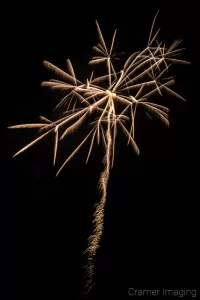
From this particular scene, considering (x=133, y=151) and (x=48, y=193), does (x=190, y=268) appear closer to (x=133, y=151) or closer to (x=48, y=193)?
(x=133, y=151)

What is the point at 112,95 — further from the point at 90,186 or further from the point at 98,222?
the point at 98,222

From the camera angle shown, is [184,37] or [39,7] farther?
[39,7]

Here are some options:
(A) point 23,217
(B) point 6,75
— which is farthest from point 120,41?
(A) point 23,217

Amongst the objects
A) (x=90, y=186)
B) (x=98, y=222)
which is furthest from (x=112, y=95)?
(x=98, y=222)

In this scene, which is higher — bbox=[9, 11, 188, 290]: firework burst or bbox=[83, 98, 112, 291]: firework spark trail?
bbox=[9, 11, 188, 290]: firework burst
